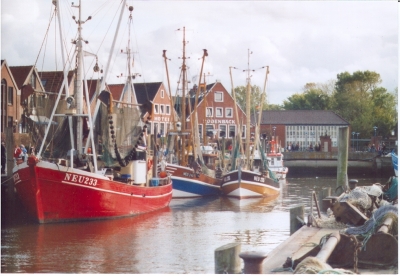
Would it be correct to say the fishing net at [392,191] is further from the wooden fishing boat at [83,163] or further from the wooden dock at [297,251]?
the wooden fishing boat at [83,163]

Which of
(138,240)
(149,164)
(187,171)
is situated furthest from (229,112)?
(138,240)

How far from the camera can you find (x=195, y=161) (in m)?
31.3

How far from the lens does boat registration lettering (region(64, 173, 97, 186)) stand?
61.2ft

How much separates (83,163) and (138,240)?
4.01 meters

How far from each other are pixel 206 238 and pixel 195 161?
1410 centimetres

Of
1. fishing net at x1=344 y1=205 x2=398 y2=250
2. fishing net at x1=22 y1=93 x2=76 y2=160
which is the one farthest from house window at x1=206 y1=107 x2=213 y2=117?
fishing net at x1=344 y1=205 x2=398 y2=250

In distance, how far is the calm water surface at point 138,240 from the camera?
13.6 metres

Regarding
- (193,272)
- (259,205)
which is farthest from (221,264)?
(259,205)

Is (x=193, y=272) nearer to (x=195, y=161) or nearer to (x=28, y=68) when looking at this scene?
(x=28, y=68)

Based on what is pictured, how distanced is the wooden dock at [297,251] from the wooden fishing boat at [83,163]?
28.0 feet

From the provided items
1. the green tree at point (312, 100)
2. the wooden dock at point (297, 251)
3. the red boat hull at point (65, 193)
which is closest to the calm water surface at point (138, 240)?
the red boat hull at point (65, 193)

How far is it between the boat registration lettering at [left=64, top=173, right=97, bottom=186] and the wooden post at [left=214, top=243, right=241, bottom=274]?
35.3 ft

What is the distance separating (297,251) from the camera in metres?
10.1

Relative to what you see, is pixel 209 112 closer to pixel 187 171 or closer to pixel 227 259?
pixel 187 171
